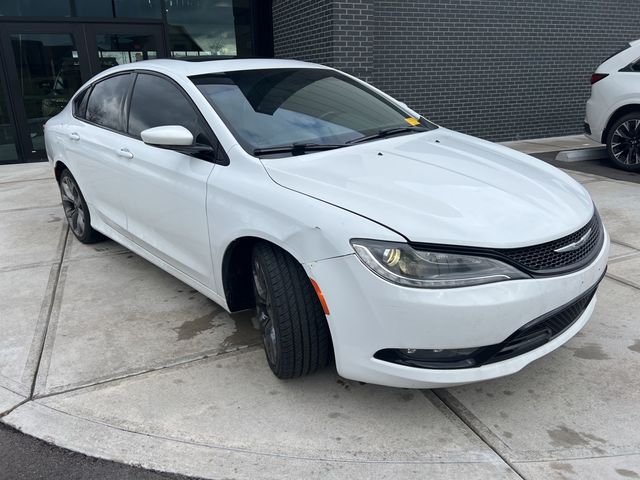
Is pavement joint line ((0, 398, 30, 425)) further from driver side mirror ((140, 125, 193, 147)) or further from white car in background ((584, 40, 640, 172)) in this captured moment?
white car in background ((584, 40, 640, 172))

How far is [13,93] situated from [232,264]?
826cm

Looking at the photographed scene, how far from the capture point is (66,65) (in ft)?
30.0

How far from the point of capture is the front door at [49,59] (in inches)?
349

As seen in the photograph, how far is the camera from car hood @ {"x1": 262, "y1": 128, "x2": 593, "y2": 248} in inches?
85.9

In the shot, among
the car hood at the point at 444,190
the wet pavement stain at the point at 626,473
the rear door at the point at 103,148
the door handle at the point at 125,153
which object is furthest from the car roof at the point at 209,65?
the wet pavement stain at the point at 626,473

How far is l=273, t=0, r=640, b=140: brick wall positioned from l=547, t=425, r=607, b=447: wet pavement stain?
6.52 meters

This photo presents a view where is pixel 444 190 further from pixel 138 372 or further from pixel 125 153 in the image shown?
pixel 125 153

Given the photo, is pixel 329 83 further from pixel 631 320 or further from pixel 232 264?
pixel 631 320

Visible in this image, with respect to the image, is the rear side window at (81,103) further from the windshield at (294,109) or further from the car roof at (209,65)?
the windshield at (294,109)

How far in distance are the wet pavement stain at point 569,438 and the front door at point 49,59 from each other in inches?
369

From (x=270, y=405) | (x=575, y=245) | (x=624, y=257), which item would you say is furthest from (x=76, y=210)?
(x=624, y=257)

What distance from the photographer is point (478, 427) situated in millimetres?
2412

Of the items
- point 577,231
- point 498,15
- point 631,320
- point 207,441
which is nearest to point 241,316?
point 207,441

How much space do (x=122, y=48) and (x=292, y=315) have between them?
28.4 feet
